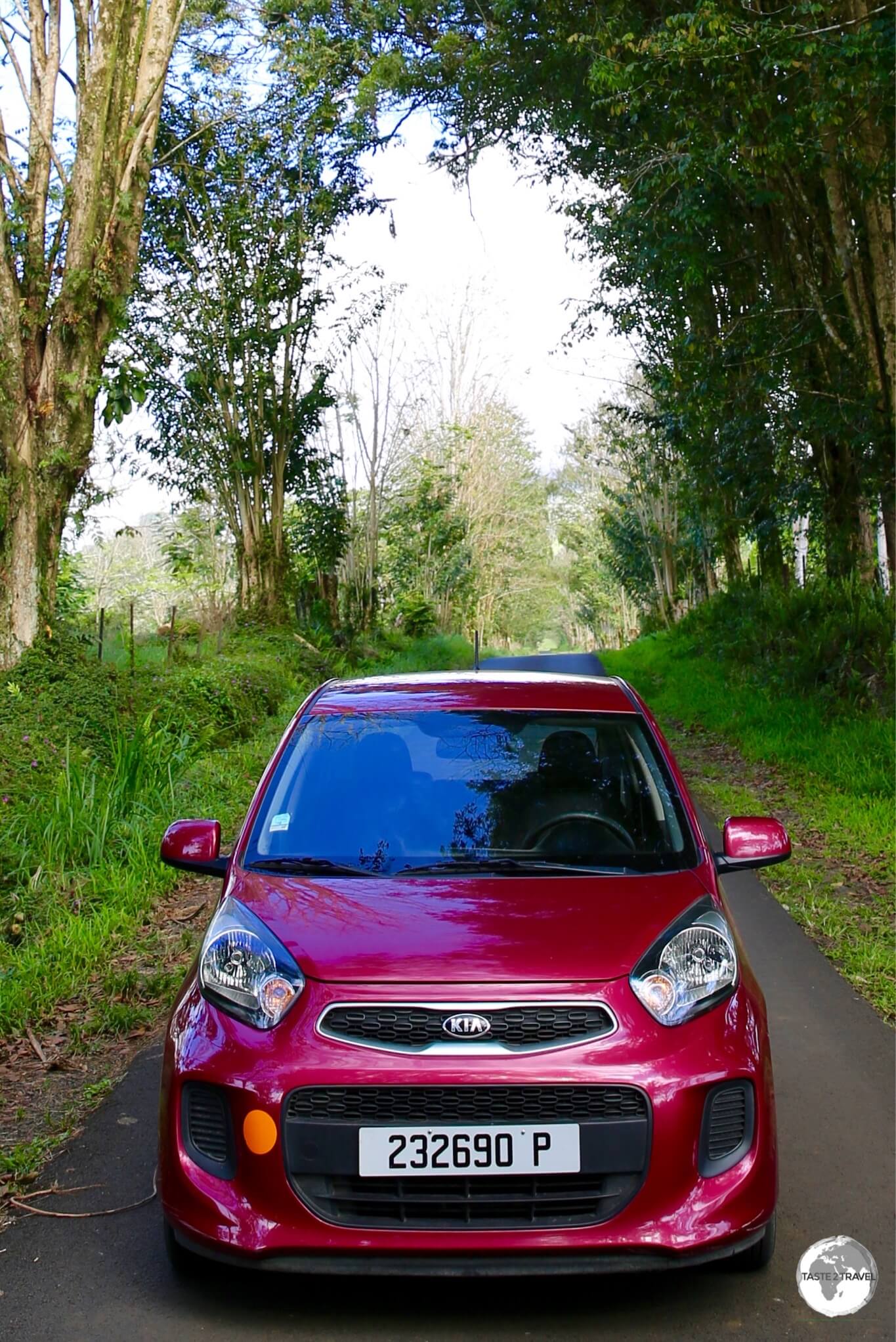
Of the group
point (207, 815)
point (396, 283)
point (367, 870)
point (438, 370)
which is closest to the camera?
point (367, 870)

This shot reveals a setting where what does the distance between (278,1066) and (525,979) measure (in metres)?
0.60

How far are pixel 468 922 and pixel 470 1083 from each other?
0.45 meters

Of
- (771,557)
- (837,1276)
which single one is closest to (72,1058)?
(837,1276)

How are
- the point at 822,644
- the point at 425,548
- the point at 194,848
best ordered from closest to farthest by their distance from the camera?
the point at 194,848 < the point at 822,644 < the point at 425,548

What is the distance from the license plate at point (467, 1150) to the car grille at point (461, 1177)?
2 centimetres

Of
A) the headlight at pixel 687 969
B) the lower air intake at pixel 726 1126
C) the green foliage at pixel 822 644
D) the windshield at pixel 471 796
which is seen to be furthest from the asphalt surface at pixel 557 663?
the lower air intake at pixel 726 1126

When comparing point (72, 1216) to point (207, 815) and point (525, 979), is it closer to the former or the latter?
point (525, 979)

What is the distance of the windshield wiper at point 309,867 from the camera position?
3.82 metres

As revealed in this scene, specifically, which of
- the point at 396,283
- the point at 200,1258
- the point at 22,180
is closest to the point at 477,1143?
the point at 200,1258

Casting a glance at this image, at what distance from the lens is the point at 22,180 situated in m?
11.1

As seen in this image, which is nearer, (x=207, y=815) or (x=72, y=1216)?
(x=72, y=1216)

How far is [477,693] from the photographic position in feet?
15.5

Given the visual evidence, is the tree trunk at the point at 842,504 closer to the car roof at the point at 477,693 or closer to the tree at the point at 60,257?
the tree at the point at 60,257

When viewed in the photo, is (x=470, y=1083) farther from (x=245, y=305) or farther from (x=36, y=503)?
(x=245, y=305)
